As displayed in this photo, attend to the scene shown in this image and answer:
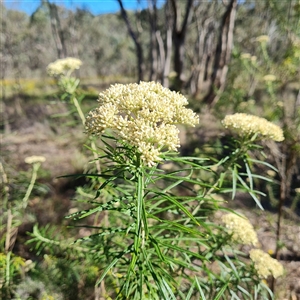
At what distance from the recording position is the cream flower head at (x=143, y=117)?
3.40ft

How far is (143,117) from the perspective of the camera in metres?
1.12

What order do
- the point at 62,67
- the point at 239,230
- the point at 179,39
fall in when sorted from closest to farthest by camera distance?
1. the point at 239,230
2. the point at 62,67
3. the point at 179,39

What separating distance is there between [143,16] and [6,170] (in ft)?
43.8

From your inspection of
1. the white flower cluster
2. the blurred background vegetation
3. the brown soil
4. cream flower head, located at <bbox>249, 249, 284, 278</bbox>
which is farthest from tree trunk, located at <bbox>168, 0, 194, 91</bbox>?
cream flower head, located at <bbox>249, 249, 284, 278</bbox>

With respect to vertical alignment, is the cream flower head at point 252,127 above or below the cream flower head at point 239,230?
above

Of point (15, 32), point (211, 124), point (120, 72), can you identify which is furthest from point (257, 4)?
point (120, 72)

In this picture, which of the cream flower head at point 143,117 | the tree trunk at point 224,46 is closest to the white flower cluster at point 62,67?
the cream flower head at point 143,117

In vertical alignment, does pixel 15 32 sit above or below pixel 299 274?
above

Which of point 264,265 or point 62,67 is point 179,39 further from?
point 264,265

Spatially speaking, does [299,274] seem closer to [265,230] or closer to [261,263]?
[265,230]

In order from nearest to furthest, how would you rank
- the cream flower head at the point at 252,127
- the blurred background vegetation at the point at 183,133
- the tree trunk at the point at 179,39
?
the cream flower head at the point at 252,127 < the blurred background vegetation at the point at 183,133 < the tree trunk at the point at 179,39

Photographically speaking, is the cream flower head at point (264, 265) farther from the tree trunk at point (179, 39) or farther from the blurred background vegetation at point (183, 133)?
the tree trunk at point (179, 39)

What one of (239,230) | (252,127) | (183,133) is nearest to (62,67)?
(252,127)

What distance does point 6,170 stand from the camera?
253 cm
